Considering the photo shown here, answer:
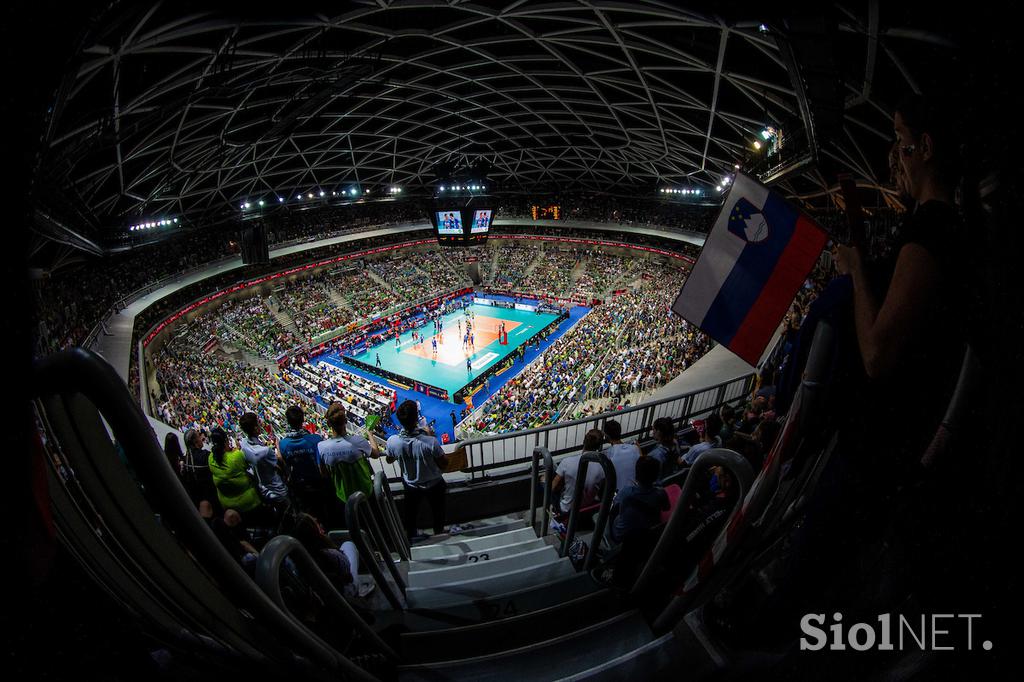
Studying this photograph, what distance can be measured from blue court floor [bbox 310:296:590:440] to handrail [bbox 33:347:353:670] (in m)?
17.6

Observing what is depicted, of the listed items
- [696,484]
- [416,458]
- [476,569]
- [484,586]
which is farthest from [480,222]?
[696,484]

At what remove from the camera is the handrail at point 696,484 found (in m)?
1.75

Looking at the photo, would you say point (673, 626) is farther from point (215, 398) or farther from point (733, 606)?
point (215, 398)

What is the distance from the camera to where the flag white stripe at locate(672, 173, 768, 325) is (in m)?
4.25

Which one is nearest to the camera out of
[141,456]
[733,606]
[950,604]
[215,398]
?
[141,456]

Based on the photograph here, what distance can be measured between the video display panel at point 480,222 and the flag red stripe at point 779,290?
26148 mm

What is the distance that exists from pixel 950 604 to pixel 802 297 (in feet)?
55.2

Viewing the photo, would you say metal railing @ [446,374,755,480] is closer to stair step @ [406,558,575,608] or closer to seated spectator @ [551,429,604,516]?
seated spectator @ [551,429,604,516]

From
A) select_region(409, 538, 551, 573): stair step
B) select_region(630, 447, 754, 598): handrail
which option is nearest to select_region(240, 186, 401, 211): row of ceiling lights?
select_region(409, 538, 551, 573): stair step

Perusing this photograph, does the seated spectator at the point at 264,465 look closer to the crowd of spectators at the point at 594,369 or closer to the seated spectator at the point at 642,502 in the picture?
the seated spectator at the point at 642,502

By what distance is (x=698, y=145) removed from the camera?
22.6 m

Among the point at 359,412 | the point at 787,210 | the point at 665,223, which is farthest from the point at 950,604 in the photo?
the point at 665,223

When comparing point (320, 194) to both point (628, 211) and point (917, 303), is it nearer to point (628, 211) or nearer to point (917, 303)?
point (628, 211)

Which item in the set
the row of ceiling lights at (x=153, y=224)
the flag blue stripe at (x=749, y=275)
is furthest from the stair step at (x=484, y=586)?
the row of ceiling lights at (x=153, y=224)
